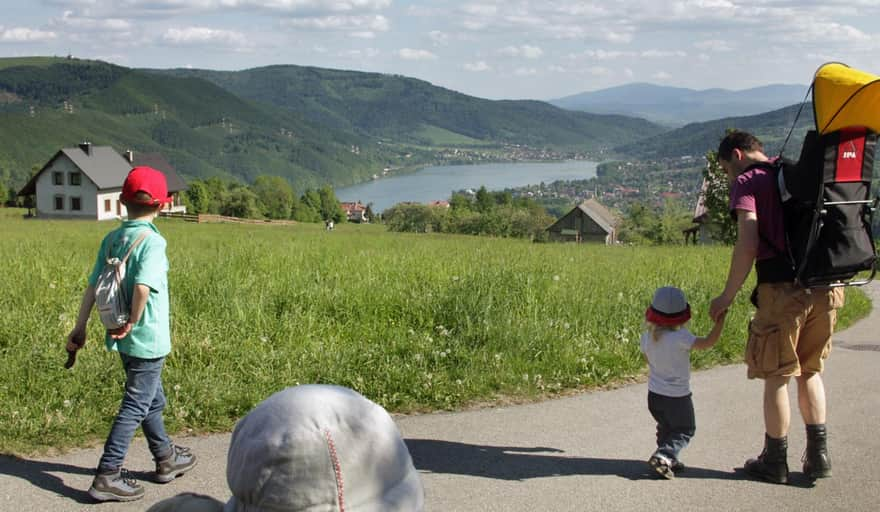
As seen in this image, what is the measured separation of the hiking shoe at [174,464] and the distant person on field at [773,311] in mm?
3063

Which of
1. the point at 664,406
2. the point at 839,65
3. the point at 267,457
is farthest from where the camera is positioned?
the point at 664,406

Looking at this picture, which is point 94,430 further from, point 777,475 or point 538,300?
point 538,300

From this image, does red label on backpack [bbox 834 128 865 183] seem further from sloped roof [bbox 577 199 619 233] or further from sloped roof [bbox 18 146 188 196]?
sloped roof [bbox 577 199 619 233]

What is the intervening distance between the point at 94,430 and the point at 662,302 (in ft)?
11.6

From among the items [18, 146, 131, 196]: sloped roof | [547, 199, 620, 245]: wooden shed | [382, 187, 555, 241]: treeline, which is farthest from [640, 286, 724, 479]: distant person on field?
[547, 199, 620, 245]: wooden shed

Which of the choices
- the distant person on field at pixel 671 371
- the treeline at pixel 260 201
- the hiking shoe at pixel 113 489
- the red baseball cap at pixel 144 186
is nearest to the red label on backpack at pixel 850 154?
the distant person on field at pixel 671 371

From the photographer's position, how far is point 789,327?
4695 millimetres

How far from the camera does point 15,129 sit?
18688 centimetres

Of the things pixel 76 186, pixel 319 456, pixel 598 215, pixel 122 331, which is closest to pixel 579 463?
pixel 122 331

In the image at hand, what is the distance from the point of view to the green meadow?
5.77 metres

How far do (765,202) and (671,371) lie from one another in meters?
1.07

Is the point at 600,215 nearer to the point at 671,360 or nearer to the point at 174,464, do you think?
the point at 671,360

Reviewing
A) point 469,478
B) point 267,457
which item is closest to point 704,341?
point 469,478

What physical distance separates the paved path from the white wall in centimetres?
7904
